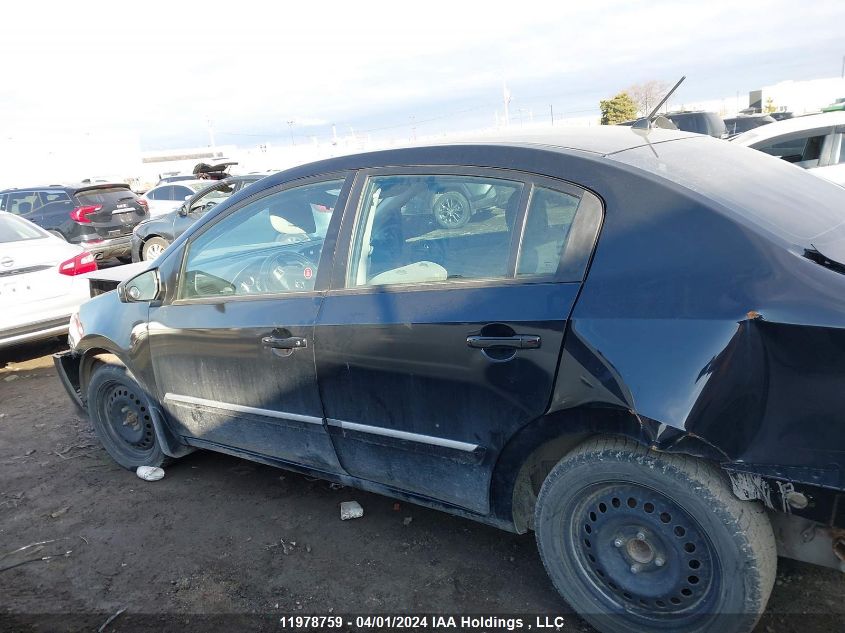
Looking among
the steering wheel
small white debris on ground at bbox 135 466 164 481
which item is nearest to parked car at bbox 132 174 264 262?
small white debris on ground at bbox 135 466 164 481

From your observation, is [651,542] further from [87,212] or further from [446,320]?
[87,212]

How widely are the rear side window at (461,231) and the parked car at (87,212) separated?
→ 30.8 feet

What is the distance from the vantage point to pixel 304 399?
279 centimetres

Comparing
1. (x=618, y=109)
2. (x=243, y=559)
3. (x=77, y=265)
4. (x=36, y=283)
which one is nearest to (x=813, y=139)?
(x=243, y=559)

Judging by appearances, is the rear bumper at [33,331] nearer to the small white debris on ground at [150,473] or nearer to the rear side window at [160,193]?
the small white debris on ground at [150,473]

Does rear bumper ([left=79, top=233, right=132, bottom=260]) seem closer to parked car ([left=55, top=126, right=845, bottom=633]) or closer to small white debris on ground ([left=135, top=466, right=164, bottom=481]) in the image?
small white debris on ground ([left=135, top=466, right=164, bottom=481])

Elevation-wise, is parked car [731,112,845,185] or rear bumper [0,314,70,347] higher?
parked car [731,112,845,185]

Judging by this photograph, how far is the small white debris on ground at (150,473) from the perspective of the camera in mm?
3781

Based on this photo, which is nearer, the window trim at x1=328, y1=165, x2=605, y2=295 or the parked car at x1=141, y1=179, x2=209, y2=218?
the window trim at x1=328, y1=165, x2=605, y2=295

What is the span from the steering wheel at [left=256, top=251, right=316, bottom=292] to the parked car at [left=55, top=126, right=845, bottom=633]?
0.02m

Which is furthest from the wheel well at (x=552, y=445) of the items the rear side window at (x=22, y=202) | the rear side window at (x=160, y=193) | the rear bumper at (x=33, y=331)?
the rear side window at (x=160, y=193)

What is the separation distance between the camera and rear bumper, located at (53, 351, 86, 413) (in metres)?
4.02

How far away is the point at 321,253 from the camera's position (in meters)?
2.76

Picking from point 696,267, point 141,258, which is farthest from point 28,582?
point 141,258
